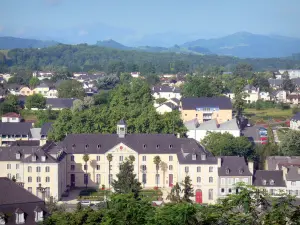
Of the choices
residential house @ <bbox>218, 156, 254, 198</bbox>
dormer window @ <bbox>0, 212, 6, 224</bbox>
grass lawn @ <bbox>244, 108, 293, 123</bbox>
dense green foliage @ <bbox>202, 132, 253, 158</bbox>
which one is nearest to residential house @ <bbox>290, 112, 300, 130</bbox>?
grass lawn @ <bbox>244, 108, 293, 123</bbox>

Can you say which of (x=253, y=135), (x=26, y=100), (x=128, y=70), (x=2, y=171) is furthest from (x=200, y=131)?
(x=128, y=70)

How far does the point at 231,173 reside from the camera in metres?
42.5

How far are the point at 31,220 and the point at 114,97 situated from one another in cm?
4663

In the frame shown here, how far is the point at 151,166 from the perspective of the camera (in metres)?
47.2

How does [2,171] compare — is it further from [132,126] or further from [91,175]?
[132,126]

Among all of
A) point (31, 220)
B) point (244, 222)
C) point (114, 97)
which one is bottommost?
point (31, 220)

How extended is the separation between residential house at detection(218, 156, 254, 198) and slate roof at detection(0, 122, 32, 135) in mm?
26022

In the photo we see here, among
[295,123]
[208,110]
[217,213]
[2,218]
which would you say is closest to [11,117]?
[208,110]

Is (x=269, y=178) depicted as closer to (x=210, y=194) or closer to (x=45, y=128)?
(x=210, y=194)

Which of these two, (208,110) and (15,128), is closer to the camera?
(15,128)

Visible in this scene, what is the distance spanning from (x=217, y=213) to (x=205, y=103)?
174 ft

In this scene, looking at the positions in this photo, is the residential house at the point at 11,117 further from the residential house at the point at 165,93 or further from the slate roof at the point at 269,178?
the slate roof at the point at 269,178

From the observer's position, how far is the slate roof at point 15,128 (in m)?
61.7

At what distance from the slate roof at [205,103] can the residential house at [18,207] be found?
4473 cm
